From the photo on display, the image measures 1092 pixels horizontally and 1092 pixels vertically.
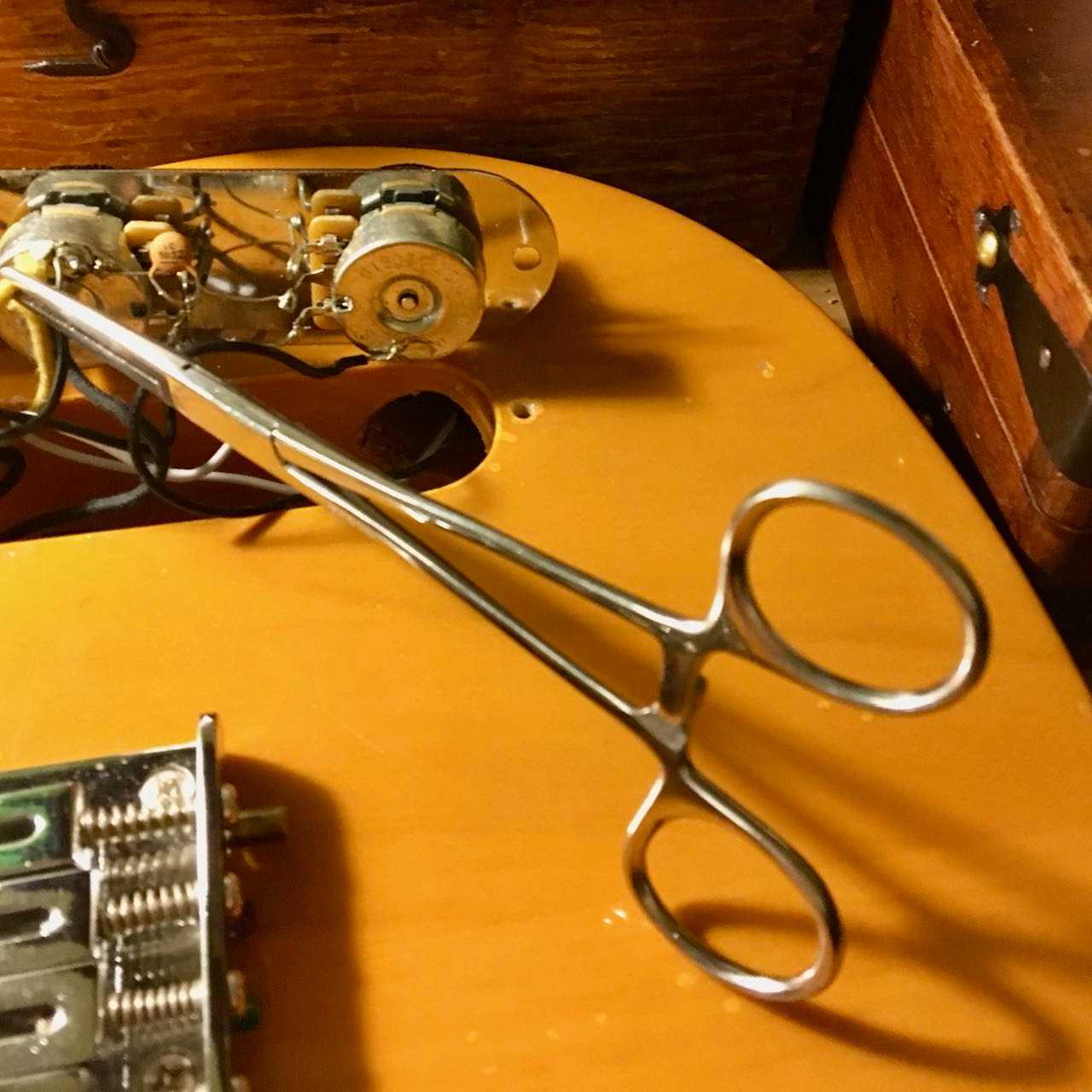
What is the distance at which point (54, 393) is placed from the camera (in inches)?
17.4

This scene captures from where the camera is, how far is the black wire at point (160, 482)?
433 mm

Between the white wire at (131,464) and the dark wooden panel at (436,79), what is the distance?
17cm

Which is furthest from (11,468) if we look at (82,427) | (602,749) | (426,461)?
(602,749)

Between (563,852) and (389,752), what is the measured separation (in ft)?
0.21

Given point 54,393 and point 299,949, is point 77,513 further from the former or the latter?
point 299,949

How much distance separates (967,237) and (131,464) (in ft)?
1.16

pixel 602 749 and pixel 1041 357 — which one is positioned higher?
pixel 1041 357

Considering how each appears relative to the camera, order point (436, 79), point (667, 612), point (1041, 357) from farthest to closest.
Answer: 1. point (436, 79)
2. point (1041, 357)
3. point (667, 612)

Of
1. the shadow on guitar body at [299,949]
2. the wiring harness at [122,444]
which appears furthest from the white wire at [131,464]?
the shadow on guitar body at [299,949]

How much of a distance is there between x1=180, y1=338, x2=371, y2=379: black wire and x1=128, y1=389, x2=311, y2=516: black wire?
1.2 inches

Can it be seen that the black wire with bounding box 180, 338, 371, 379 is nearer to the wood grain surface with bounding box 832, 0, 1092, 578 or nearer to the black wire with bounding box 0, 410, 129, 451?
the black wire with bounding box 0, 410, 129, 451

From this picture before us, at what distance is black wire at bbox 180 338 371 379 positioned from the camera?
0.46 metres

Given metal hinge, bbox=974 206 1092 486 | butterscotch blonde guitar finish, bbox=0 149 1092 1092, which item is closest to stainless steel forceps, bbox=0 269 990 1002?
butterscotch blonde guitar finish, bbox=0 149 1092 1092

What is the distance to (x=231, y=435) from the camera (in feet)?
1.18
